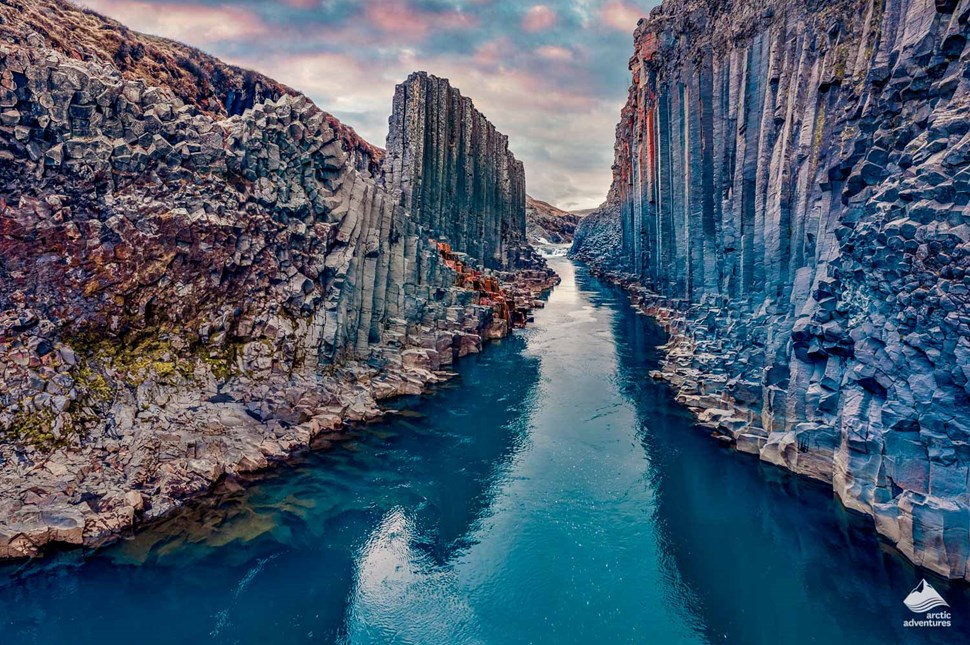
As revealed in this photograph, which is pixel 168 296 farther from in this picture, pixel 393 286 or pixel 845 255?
pixel 845 255

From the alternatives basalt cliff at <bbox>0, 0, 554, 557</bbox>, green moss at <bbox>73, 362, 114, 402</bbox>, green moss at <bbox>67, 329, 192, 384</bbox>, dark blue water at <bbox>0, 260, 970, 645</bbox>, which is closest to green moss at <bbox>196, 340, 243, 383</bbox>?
basalt cliff at <bbox>0, 0, 554, 557</bbox>

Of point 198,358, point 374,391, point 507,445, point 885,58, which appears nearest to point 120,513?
point 198,358

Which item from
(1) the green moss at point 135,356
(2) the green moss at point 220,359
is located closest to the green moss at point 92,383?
(1) the green moss at point 135,356

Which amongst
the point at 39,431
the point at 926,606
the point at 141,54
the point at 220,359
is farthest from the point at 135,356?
the point at 141,54

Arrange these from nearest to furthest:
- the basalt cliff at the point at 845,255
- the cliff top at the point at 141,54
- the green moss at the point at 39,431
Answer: the basalt cliff at the point at 845,255 < the green moss at the point at 39,431 < the cliff top at the point at 141,54

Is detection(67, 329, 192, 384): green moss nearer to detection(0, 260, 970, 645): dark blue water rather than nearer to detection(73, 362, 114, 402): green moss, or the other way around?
detection(73, 362, 114, 402): green moss

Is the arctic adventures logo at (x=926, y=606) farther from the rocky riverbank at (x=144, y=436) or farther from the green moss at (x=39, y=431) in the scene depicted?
the green moss at (x=39, y=431)
